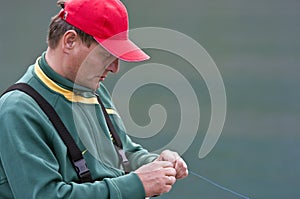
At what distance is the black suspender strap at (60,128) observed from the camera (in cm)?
146

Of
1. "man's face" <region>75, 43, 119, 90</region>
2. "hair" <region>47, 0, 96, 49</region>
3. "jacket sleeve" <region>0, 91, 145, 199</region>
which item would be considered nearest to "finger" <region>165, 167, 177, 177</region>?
"jacket sleeve" <region>0, 91, 145, 199</region>

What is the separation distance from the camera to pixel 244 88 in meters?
2.80

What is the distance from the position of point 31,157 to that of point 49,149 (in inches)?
2.3

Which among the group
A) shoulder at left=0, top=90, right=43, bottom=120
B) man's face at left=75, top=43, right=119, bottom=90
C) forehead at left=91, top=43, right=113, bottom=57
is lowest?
shoulder at left=0, top=90, right=43, bottom=120

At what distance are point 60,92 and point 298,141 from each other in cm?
164

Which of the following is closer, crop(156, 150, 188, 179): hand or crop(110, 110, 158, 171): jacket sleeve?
crop(156, 150, 188, 179): hand

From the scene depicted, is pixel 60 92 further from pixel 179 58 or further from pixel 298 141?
pixel 298 141

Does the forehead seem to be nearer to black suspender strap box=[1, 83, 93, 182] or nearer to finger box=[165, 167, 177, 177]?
black suspender strap box=[1, 83, 93, 182]

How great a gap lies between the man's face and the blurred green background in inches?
46.4

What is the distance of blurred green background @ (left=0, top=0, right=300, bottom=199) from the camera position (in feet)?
9.06

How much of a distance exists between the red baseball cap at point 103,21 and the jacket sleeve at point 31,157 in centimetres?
25

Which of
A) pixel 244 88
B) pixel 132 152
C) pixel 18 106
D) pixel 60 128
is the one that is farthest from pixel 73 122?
pixel 244 88

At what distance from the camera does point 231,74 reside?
9.14 feet

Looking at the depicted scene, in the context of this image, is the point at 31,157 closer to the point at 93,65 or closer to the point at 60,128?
the point at 60,128
